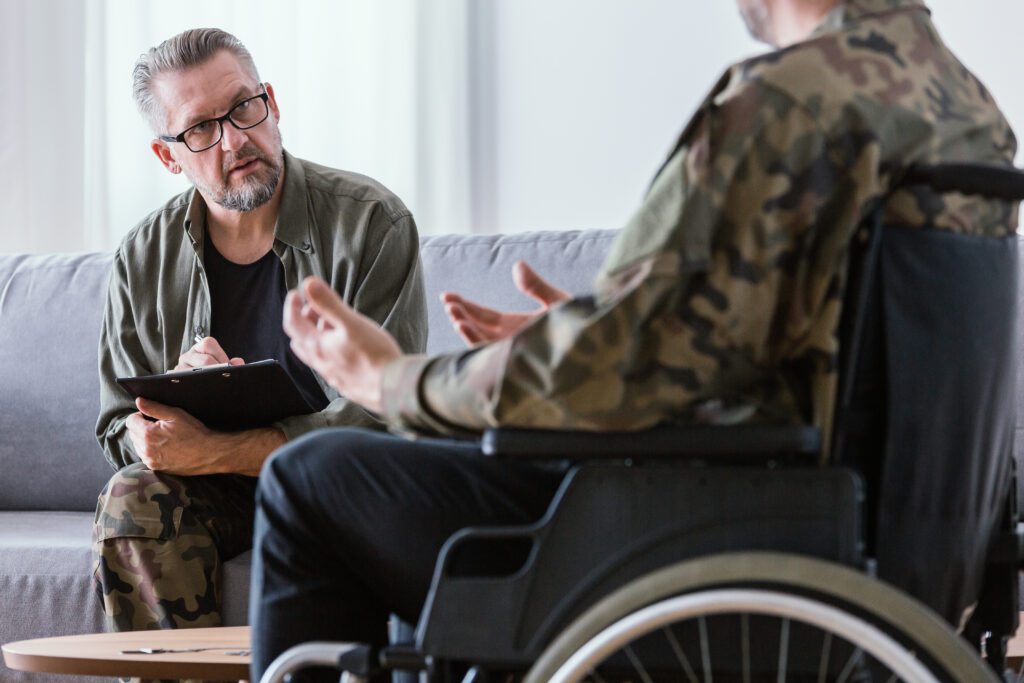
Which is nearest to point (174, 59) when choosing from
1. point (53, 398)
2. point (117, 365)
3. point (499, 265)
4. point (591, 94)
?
point (117, 365)

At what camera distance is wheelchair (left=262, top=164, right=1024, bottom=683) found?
99cm

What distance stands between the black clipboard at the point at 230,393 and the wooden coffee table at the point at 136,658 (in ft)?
1.23

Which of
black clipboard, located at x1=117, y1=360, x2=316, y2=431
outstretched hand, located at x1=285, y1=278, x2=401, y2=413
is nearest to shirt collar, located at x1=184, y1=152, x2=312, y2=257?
black clipboard, located at x1=117, y1=360, x2=316, y2=431

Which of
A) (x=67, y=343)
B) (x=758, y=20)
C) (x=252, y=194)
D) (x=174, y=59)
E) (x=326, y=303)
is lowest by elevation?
(x=67, y=343)

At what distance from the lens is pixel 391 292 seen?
2258mm

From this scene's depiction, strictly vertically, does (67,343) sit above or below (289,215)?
below

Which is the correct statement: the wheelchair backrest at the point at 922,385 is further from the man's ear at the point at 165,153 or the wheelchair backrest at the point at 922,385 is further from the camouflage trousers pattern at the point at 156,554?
the man's ear at the point at 165,153

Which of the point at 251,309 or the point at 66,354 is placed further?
the point at 66,354

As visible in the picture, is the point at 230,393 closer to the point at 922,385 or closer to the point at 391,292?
the point at 391,292

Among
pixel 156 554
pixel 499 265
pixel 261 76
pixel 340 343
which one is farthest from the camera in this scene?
pixel 261 76

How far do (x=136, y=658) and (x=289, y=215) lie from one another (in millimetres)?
988

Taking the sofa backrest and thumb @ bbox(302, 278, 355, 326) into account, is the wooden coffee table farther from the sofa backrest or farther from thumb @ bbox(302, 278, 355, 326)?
the sofa backrest

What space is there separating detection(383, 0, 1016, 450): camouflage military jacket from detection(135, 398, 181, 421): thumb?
115 cm

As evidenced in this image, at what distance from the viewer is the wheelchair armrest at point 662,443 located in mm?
992
